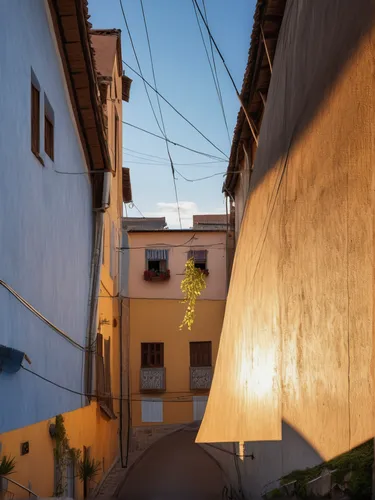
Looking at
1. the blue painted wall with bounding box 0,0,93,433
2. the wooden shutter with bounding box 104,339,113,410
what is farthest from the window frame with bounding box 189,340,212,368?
the blue painted wall with bounding box 0,0,93,433

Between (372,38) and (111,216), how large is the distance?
19484 millimetres

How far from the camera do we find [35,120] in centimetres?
1126

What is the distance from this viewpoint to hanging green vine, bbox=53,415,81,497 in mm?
14141

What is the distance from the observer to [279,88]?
848cm

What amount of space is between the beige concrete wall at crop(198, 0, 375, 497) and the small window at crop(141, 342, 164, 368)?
85.7 ft

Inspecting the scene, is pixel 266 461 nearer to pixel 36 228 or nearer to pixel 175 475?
pixel 36 228

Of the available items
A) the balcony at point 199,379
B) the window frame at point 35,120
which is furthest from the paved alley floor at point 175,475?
the window frame at point 35,120

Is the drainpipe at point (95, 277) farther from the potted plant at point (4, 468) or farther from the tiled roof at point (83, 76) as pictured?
the potted plant at point (4, 468)

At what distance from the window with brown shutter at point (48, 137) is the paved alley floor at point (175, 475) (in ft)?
37.6

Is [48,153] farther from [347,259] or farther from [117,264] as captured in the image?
[117,264]

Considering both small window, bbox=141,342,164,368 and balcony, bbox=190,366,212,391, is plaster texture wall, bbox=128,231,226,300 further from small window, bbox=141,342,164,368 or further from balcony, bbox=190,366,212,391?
balcony, bbox=190,366,212,391

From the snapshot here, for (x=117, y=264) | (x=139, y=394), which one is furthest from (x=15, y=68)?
(x=139, y=394)

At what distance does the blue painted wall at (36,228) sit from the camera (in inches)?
366

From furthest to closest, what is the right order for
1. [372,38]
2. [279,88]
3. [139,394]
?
[139,394], [279,88], [372,38]
